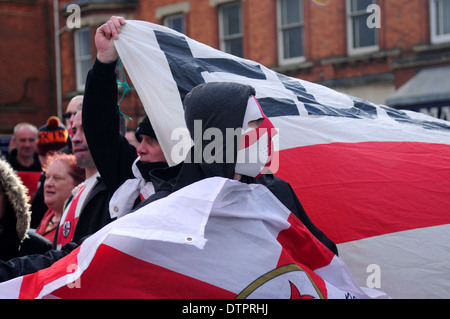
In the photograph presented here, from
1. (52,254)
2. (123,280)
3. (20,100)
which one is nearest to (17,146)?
(52,254)

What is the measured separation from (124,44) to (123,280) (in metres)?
1.64

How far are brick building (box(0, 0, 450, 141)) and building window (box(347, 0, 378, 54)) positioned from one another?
2cm

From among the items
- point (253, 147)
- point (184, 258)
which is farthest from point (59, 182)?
point (184, 258)

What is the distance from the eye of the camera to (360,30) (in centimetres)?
1372

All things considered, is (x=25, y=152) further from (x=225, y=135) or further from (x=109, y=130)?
(x=225, y=135)

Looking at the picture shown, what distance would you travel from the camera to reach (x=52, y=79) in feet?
69.9

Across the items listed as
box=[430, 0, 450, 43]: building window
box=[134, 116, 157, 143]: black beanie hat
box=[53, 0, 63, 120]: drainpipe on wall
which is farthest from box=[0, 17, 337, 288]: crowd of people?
box=[53, 0, 63, 120]: drainpipe on wall

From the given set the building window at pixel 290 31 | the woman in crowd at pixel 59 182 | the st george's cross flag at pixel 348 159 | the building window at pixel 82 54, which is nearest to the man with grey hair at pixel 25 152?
the woman in crowd at pixel 59 182

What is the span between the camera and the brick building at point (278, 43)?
12516mm

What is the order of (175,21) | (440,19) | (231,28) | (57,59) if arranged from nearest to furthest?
(440,19), (231,28), (175,21), (57,59)

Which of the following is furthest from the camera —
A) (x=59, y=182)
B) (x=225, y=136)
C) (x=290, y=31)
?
(x=290, y=31)

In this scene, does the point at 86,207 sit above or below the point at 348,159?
below

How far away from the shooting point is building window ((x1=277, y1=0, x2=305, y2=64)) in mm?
14812

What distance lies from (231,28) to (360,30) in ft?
11.9
